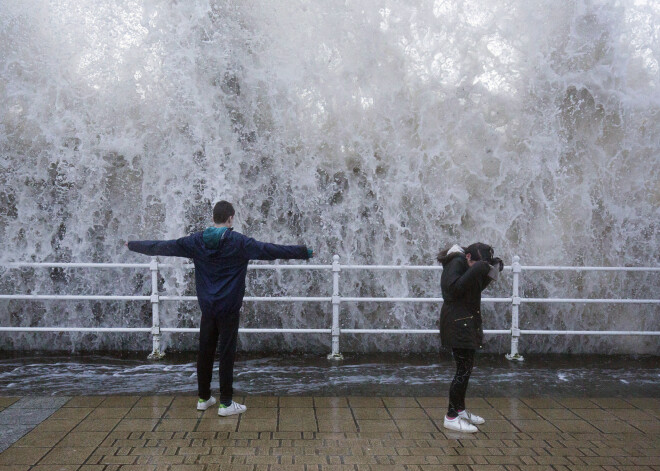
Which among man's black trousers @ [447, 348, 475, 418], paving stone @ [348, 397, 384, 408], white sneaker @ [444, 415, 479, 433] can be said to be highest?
man's black trousers @ [447, 348, 475, 418]

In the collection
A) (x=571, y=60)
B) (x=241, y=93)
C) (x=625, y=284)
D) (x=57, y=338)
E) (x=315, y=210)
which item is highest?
(x=571, y=60)

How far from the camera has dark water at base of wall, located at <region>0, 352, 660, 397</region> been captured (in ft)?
20.5

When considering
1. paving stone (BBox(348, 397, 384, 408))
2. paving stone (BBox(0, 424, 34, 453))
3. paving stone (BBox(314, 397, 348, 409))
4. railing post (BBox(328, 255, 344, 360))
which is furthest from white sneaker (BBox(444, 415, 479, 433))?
paving stone (BBox(0, 424, 34, 453))

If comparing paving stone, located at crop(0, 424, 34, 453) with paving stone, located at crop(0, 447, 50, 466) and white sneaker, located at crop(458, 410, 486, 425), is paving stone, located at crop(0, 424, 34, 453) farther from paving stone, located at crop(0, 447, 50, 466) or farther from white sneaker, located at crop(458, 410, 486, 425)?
white sneaker, located at crop(458, 410, 486, 425)

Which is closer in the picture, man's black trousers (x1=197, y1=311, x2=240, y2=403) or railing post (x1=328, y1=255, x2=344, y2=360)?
man's black trousers (x1=197, y1=311, x2=240, y2=403)

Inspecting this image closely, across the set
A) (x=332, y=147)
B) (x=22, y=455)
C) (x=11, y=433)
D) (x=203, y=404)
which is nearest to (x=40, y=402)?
(x=11, y=433)

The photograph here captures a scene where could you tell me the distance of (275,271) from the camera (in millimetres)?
9336

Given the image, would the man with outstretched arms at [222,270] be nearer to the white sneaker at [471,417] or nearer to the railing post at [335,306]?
the white sneaker at [471,417]

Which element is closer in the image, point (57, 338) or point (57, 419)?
point (57, 419)

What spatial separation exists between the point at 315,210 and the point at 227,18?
3.33 meters

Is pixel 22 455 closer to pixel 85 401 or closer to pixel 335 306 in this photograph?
pixel 85 401

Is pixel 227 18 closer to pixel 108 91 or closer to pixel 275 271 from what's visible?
pixel 108 91

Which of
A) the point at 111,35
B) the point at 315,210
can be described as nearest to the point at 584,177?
the point at 315,210

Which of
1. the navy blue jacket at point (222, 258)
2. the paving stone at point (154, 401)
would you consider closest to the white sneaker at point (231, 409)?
the paving stone at point (154, 401)
